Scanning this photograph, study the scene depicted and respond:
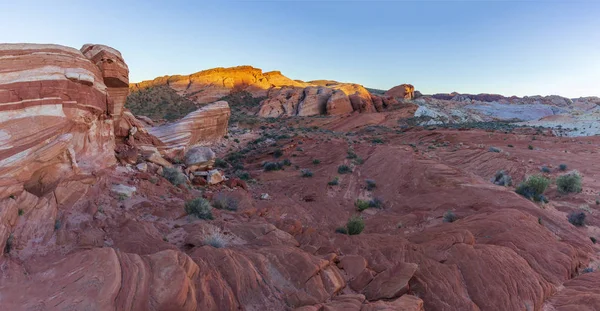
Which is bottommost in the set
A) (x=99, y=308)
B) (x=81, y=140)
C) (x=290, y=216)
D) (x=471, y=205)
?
(x=290, y=216)

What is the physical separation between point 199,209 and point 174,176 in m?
4.11

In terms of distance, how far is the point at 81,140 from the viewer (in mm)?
9242

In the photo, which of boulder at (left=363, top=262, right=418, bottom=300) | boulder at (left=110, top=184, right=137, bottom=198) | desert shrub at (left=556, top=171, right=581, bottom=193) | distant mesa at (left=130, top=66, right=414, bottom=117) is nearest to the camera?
boulder at (left=363, top=262, right=418, bottom=300)

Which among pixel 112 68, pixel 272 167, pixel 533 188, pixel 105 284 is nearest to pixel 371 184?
pixel 272 167

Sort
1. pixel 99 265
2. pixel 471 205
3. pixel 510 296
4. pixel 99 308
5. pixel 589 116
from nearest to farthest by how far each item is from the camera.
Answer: pixel 99 308, pixel 99 265, pixel 510 296, pixel 471 205, pixel 589 116

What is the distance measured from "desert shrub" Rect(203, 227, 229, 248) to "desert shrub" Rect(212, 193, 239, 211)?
3.04 meters

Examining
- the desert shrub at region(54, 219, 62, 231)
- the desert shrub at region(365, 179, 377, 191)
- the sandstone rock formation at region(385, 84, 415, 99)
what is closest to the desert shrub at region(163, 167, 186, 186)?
the desert shrub at region(54, 219, 62, 231)

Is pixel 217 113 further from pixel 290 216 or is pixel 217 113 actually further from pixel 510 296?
pixel 510 296

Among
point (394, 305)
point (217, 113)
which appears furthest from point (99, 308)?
point (217, 113)

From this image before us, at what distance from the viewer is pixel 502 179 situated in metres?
15.8

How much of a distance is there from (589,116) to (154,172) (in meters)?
56.3

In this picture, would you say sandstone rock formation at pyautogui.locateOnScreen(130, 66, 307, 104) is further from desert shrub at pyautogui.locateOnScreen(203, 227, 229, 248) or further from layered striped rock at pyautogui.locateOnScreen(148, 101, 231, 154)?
desert shrub at pyautogui.locateOnScreen(203, 227, 229, 248)

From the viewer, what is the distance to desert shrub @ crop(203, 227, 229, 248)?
21.7 ft

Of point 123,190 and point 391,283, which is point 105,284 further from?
point 123,190
